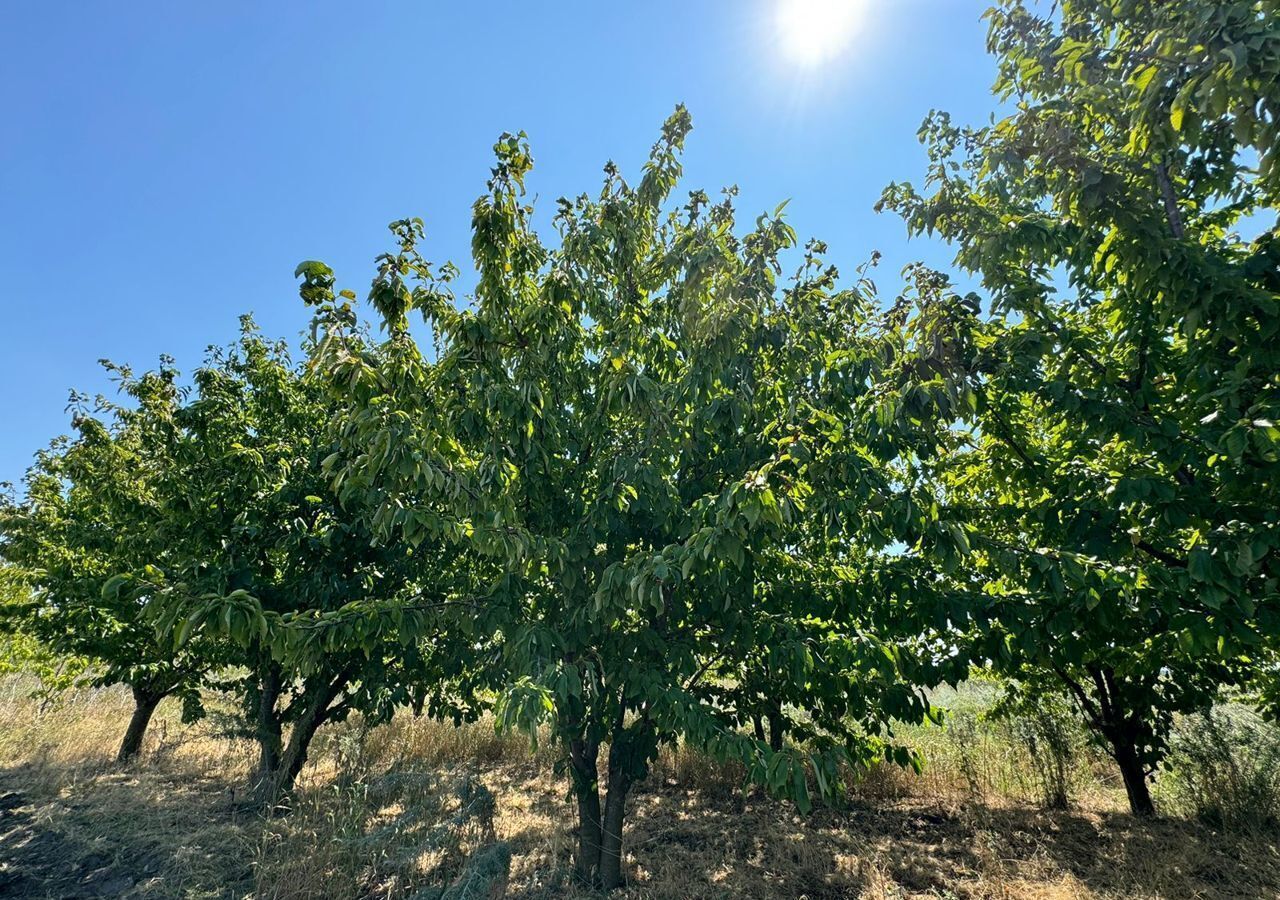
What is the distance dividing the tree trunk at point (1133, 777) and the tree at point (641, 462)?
4.74 metres

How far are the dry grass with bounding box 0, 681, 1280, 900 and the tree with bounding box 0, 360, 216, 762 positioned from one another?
66.8 inches

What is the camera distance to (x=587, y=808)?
5.53 metres

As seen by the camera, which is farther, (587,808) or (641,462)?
(587,808)

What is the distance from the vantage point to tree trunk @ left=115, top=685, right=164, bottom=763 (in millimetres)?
10570

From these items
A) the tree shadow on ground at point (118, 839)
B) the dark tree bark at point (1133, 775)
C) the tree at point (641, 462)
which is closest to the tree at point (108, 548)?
the tree shadow on ground at point (118, 839)

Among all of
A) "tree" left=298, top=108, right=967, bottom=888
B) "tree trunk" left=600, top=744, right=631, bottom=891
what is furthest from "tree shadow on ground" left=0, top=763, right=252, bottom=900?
"tree" left=298, top=108, right=967, bottom=888

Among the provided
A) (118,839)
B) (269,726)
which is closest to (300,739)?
(269,726)

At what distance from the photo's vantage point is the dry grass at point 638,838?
17.9 ft

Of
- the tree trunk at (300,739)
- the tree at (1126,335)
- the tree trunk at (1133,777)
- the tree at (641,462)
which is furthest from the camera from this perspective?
the tree trunk at (300,739)

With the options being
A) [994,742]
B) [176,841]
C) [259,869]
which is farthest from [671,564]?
[994,742]

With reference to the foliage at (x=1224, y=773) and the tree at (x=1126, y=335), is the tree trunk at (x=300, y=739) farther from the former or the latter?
the foliage at (x=1224, y=773)

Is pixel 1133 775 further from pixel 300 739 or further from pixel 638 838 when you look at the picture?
pixel 300 739

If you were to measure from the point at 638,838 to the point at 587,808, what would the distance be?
1959 millimetres

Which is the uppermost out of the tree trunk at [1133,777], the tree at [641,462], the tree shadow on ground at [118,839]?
the tree at [641,462]
